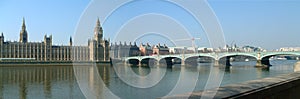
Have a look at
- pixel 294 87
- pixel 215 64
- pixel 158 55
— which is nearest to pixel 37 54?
pixel 158 55

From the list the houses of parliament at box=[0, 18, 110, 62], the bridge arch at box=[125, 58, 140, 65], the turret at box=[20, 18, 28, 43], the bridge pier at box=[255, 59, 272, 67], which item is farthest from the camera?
the turret at box=[20, 18, 28, 43]

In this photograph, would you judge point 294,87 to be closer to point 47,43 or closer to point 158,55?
point 158,55

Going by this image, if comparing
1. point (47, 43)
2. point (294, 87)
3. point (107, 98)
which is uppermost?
point (47, 43)

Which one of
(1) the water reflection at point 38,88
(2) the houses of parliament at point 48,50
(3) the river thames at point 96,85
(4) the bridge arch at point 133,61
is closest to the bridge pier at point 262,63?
(3) the river thames at point 96,85

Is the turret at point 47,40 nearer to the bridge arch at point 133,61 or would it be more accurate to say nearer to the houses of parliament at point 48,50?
the houses of parliament at point 48,50

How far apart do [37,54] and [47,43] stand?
3225 mm

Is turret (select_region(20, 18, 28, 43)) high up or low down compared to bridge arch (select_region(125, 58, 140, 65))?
up

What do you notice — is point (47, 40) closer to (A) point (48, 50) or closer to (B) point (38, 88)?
(A) point (48, 50)

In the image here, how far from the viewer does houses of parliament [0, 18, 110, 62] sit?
2153 inches

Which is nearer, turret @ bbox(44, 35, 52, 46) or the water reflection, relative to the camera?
the water reflection

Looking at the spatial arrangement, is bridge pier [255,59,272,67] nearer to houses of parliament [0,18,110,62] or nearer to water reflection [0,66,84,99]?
water reflection [0,66,84,99]

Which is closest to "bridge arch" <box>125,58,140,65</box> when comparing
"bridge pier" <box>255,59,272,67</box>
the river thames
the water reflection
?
"bridge pier" <box>255,59,272,67</box>

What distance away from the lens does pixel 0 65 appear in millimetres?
45062

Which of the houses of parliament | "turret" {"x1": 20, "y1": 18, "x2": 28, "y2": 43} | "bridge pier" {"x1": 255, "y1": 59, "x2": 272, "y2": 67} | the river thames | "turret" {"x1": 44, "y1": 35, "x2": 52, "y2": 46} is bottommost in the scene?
the river thames
